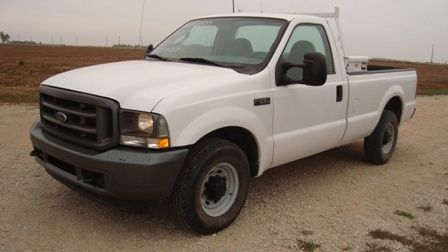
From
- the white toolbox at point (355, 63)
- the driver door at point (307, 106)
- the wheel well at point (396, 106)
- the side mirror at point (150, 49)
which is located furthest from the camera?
the wheel well at point (396, 106)

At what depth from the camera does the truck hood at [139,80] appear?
3.51m

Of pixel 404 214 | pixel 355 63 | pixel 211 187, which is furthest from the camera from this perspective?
pixel 355 63

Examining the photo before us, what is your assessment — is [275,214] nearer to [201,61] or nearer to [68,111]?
[201,61]

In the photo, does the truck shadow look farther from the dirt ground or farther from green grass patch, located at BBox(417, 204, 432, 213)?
green grass patch, located at BBox(417, 204, 432, 213)

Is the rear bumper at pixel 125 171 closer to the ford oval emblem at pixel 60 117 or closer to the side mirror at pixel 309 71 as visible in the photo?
the ford oval emblem at pixel 60 117

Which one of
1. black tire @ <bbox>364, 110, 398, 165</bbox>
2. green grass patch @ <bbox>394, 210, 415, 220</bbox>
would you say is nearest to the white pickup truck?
black tire @ <bbox>364, 110, 398, 165</bbox>

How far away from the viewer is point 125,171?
3414mm

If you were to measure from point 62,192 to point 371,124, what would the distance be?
12.9 ft

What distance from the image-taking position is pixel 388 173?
249 inches

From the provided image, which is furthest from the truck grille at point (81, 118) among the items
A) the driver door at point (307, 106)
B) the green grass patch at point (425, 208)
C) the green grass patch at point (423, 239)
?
the green grass patch at point (425, 208)

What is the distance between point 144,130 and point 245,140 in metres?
1.19

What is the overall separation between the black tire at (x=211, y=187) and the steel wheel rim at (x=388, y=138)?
3319mm

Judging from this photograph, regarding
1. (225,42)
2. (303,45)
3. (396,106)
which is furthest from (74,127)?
(396,106)

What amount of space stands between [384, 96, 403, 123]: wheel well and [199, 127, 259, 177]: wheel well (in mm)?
3194
